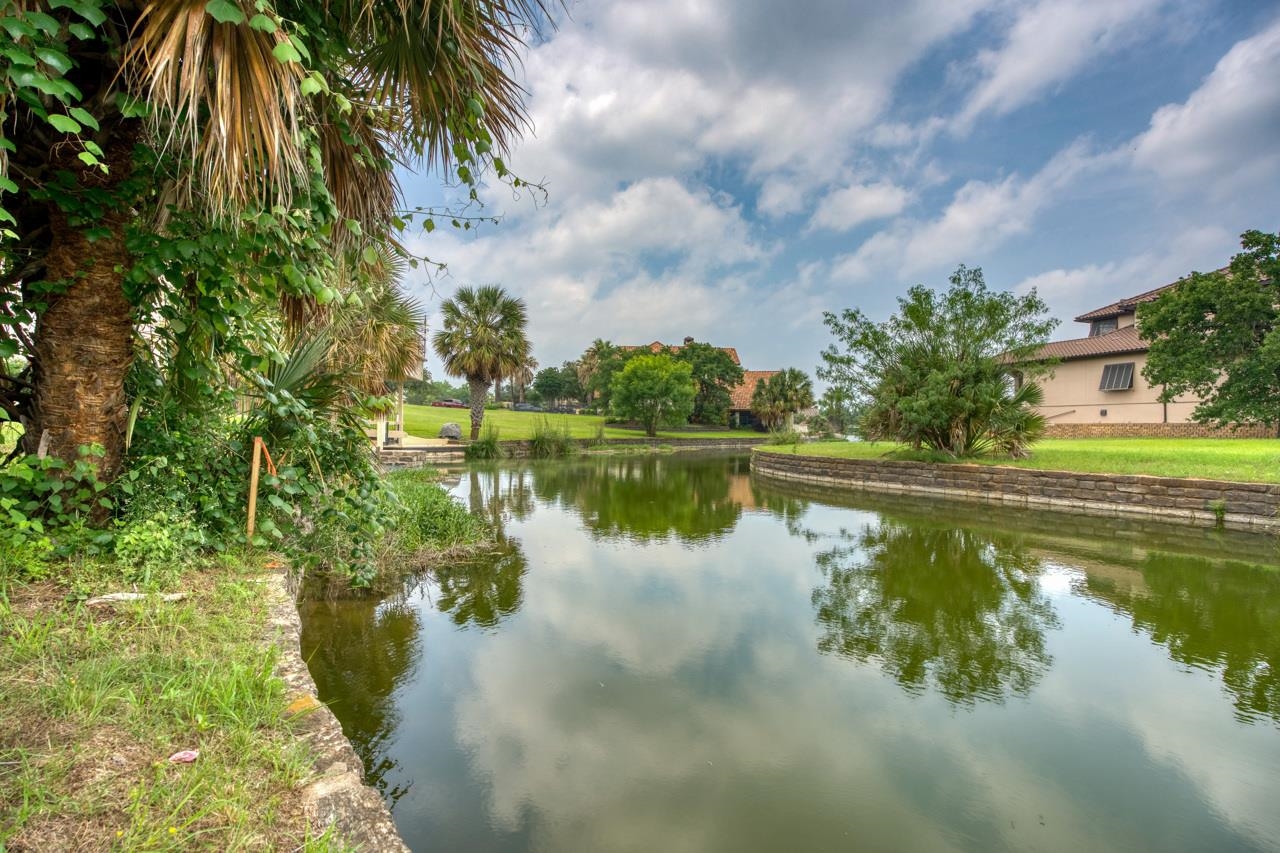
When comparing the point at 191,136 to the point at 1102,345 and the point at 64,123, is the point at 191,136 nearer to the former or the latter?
the point at 64,123

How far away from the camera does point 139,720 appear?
1871 mm

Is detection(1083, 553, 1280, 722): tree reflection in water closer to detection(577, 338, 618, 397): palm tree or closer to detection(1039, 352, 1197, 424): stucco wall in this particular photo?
detection(1039, 352, 1197, 424): stucco wall

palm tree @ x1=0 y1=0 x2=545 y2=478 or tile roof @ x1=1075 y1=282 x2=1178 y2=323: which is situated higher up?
tile roof @ x1=1075 y1=282 x2=1178 y2=323

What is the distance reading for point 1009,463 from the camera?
47.5 ft

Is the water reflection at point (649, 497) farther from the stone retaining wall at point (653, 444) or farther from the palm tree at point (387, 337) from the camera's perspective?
the palm tree at point (387, 337)

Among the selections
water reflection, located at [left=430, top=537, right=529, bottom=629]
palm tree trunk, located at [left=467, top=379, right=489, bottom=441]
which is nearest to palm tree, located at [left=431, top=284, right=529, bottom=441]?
palm tree trunk, located at [left=467, top=379, right=489, bottom=441]

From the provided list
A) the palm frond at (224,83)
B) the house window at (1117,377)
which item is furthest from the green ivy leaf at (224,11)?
the house window at (1117,377)

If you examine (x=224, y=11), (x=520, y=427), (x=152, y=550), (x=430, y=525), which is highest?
(x=224, y=11)

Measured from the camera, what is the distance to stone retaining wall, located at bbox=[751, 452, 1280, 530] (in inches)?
393

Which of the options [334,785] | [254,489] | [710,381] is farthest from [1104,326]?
[334,785]

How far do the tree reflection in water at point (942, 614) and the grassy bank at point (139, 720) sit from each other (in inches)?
160

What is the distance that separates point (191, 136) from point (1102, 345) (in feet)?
104

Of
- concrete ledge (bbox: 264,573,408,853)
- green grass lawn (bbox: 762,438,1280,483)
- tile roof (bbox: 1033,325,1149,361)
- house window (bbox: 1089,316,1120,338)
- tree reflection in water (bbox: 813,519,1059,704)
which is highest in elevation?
house window (bbox: 1089,316,1120,338)

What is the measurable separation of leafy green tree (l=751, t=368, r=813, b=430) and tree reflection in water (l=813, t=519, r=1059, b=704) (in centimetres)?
3661
